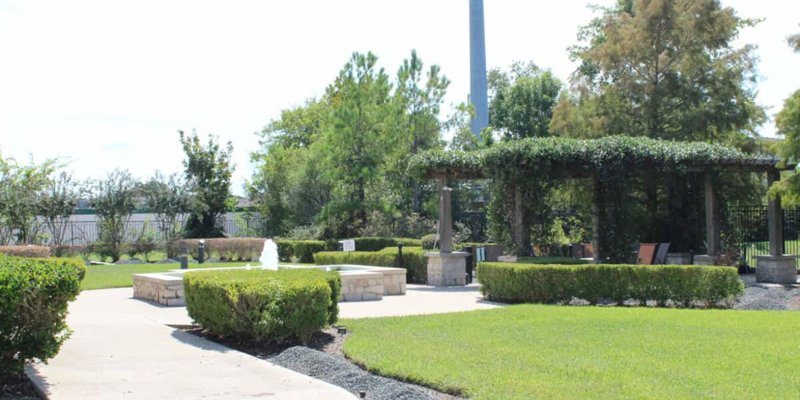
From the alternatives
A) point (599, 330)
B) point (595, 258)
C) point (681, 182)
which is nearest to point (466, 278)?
point (595, 258)

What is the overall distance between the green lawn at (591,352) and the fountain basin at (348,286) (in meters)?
3.65

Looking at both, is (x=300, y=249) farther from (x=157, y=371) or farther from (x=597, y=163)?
(x=157, y=371)

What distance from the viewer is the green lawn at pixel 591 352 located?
22.3 feet

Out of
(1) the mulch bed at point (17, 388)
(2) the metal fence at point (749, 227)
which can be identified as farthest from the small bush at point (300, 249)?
(1) the mulch bed at point (17, 388)

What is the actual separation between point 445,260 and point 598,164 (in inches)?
162

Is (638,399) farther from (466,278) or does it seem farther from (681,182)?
(681,182)

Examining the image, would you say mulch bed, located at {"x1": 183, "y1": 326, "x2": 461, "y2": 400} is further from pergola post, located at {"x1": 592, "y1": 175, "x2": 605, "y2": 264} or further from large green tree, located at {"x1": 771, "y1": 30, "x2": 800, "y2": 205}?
large green tree, located at {"x1": 771, "y1": 30, "x2": 800, "y2": 205}

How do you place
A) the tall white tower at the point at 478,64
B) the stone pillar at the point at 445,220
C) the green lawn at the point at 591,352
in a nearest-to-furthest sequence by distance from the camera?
the green lawn at the point at 591,352, the stone pillar at the point at 445,220, the tall white tower at the point at 478,64

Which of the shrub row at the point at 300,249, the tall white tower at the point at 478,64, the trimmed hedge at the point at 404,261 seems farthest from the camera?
the tall white tower at the point at 478,64

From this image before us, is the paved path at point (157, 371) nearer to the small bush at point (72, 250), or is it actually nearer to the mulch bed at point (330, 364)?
the mulch bed at point (330, 364)

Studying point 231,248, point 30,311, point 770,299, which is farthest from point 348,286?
point 231,248

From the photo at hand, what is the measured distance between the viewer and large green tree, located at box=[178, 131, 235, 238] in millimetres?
34062

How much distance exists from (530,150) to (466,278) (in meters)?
3.45

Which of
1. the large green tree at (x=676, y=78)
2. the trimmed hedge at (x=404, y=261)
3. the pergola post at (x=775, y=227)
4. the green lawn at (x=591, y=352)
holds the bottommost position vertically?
the green lawn at (x=591, y=352)
